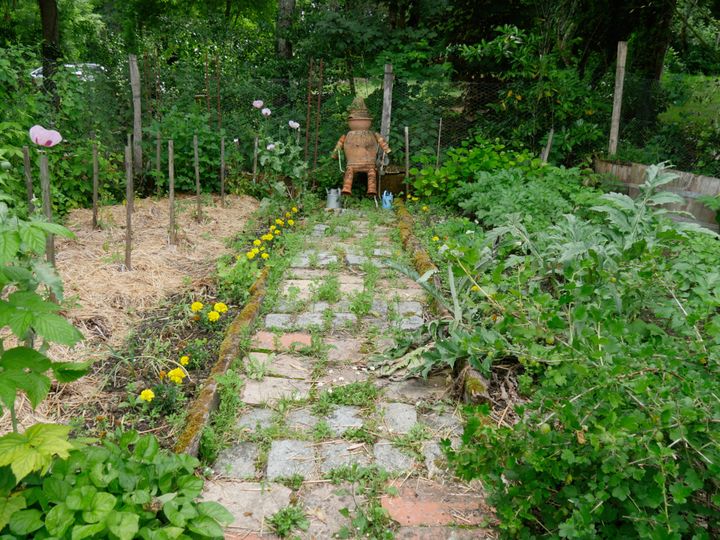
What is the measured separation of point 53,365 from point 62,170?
14.3 feet

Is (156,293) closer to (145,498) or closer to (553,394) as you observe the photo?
(145,498)

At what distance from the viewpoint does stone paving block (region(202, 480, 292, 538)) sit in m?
2.11

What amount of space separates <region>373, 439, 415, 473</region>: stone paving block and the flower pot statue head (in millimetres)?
4953

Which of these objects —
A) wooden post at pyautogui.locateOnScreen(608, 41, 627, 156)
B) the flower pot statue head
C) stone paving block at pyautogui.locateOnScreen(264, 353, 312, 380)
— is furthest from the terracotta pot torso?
stone paving block at pyautogui.locateOnScreen(264, 353, 312, 380)

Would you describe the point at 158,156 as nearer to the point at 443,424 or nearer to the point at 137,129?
the point at 137,129

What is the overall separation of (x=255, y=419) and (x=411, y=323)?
56.5 inches

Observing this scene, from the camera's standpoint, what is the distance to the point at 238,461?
2.44 m

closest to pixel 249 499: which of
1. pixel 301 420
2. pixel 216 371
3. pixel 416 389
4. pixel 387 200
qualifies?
pixel 301 420

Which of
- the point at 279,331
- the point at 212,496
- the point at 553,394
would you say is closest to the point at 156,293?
the point at 279,331

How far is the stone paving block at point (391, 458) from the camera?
244 centimetres

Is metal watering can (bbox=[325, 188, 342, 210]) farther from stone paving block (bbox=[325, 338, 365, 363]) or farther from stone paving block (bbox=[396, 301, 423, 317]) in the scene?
stone paving block (bbox=[325, 338, 365, 363])

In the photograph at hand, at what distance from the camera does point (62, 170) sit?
5.39 meters

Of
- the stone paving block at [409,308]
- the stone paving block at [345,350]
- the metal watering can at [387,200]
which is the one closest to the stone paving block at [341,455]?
the stone paving block at [345,350]

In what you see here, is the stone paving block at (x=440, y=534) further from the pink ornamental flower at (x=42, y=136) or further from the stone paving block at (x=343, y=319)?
the pink ornamental flower at (x=42, y=136)
